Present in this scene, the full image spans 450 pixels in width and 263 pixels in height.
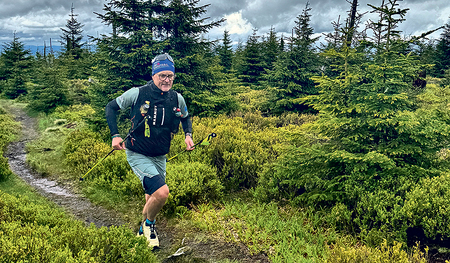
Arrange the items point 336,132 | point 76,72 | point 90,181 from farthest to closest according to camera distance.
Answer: point 76,72, point 90,181, point 336,132

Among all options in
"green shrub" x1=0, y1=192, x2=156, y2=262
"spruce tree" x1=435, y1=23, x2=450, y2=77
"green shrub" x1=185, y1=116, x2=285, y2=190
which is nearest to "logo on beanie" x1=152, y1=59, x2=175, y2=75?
"green shrub" x1=0, y1=192, x2=156, y2=262

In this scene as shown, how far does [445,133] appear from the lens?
4477 mm

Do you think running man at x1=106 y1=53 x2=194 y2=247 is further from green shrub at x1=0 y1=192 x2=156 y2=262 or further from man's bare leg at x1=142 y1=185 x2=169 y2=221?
green shrub at x1=0 y1=192 x2=156 y2=262

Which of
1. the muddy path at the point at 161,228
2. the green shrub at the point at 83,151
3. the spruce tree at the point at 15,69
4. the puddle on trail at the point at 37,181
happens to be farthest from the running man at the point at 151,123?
the spruce tree at the point at 15,69

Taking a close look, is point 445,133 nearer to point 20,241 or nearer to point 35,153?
point 20,241

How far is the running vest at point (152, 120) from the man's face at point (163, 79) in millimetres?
75

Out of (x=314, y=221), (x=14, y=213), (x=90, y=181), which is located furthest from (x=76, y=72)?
(x=314, y=221)

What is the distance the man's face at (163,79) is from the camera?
13.4ft

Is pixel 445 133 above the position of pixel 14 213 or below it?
above

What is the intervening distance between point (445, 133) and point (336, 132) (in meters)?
1.71

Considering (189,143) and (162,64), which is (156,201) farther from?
(162,64)

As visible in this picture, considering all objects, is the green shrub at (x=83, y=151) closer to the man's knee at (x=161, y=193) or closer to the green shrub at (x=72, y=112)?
the green shrub at (x=72, y=112)

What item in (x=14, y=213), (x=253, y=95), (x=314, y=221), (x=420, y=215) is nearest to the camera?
(x=14, y=213)

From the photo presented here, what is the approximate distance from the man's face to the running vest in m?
Answer: 0.08
